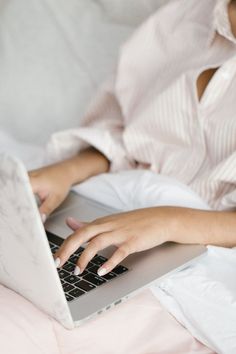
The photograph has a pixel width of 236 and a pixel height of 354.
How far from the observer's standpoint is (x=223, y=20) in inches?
47.2

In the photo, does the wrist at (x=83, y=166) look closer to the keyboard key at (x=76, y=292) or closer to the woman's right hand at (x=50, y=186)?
the woman's right hand at (x=50, y=186)

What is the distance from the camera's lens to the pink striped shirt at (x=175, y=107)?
44.8 inches

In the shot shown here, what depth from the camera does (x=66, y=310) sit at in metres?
0.78

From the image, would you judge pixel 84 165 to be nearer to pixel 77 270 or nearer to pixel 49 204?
pixel 49 204

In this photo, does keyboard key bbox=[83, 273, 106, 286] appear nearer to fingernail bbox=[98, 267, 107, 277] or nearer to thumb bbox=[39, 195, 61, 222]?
fingernail bbox=[98, 267, 107, 277]

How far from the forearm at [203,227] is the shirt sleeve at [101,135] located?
34 cm

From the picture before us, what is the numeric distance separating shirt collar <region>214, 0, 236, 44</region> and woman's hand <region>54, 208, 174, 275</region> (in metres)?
0.39

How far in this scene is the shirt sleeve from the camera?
1.29 meters

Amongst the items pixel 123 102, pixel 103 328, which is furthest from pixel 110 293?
pixel 123 102

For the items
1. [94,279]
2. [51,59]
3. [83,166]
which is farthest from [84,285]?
[51,59]

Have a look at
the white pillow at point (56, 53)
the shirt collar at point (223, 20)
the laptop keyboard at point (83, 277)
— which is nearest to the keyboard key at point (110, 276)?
the laptop keyboard at point (83, 277)

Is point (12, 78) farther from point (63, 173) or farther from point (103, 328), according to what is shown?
point (103, 328)

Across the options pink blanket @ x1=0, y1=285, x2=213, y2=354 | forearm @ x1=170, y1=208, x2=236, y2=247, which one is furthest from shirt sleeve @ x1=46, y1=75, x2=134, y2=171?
pink blanket @ x1=0, y1=285, x2=213, y2=354

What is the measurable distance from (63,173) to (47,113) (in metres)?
0.45
